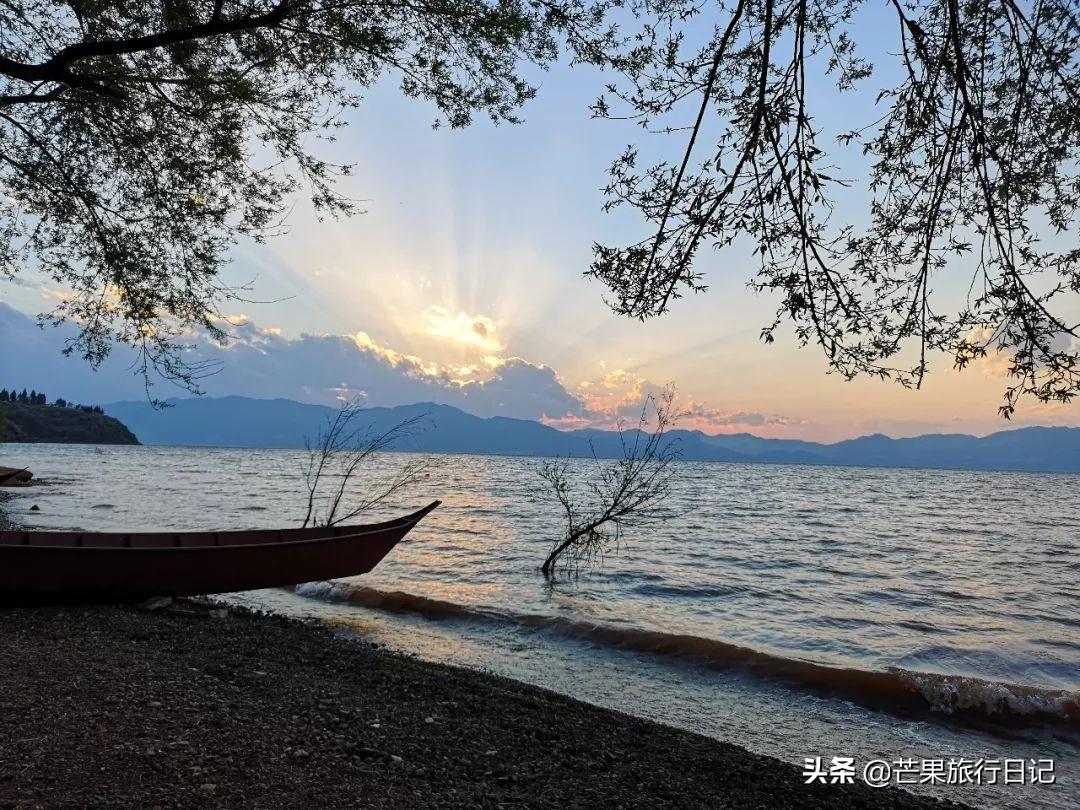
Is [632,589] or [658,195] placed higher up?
[658,195]

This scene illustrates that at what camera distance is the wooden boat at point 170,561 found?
8.91 meters

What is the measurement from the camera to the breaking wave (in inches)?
315

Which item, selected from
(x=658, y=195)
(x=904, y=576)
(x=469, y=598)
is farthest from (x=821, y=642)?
(x=658, y=195)

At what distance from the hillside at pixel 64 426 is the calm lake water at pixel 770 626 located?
130 metres

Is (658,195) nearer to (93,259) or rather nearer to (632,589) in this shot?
(93,259)

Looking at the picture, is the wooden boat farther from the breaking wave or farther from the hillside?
the hillside

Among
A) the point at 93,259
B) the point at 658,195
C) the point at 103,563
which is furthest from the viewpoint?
the point at 103,563

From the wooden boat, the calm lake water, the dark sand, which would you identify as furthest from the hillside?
the dark sand

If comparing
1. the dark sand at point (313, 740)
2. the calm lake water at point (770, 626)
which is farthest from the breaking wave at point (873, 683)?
the dark sand at point (313, 740)

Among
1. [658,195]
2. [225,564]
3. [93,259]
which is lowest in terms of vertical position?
[225,564]

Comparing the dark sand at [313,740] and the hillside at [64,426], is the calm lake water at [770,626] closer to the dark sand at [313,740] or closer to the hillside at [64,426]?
the dark sand at [313,740]

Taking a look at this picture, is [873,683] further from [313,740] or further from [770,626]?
[313,740]

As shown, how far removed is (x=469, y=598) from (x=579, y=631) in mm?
3016

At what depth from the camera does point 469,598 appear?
12.9m
